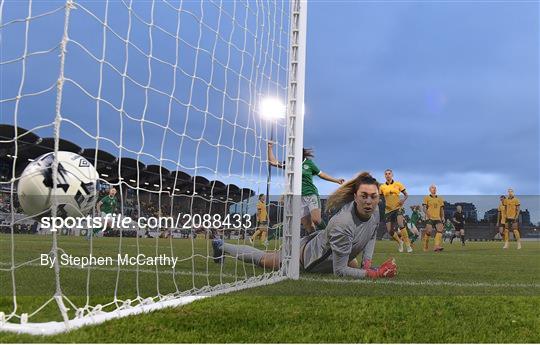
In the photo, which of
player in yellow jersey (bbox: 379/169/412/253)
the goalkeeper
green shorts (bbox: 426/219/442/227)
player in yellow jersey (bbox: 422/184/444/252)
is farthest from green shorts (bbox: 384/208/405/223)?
the goalkeeper

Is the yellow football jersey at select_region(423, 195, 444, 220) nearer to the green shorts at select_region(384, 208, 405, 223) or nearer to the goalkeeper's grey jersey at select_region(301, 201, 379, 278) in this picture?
the green shorts at select_region(384, 208, 405, 223)

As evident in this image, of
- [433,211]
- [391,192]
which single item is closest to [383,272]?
[391,192]

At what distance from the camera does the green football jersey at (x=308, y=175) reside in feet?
21.4

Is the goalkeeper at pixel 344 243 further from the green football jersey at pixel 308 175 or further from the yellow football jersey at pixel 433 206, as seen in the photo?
the yellow football jersey at pixel 433 206

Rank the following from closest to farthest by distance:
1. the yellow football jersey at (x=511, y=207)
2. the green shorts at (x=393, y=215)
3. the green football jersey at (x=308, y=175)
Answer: the green football jersey at (x=308, y=175) → the green shorts at (x=393, y=215) → the yellow football jersey at (x=511, y=207)

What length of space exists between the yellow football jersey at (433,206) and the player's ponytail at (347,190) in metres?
6.95

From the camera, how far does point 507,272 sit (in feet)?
21.4

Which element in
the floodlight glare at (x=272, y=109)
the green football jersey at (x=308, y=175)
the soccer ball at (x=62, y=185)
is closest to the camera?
the soccer ball at (x=62, y=185)

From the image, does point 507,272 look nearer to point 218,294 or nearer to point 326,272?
point 326,272

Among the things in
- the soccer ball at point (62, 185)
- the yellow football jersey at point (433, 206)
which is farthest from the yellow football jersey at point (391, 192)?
the soccer ball at point (62, 185)

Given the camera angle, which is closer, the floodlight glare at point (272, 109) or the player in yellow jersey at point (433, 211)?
the floodlight glare at point (272, 109)

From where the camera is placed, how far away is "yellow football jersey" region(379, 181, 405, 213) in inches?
408

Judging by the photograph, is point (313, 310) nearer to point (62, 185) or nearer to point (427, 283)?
point (62, 185)

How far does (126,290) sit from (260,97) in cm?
224
